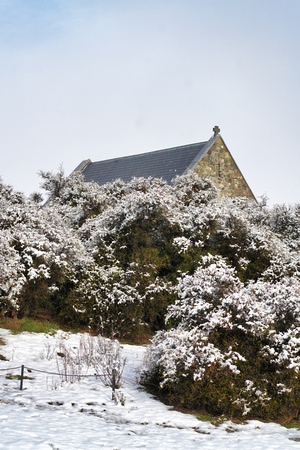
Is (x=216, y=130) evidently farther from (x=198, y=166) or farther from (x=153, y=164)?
(x=153, y=164)

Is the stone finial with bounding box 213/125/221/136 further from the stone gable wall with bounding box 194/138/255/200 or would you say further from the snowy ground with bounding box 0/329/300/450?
the snowy ground with bounding box 0/329/300/450

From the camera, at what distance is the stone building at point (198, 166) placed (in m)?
26.9

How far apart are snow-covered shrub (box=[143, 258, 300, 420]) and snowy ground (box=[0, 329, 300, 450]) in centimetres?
44

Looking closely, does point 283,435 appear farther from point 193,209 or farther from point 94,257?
point 193,209

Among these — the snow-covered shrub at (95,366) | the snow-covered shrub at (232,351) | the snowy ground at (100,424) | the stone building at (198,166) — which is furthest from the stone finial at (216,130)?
the snowy ground at (100,424)

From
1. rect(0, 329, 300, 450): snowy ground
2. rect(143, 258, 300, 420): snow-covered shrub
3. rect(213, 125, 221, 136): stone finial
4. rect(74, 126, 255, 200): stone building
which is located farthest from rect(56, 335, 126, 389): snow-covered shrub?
rect(213, 125, 221, 136): stone finial

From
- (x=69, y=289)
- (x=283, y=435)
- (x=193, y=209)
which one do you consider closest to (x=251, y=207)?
(x=193, y=209)

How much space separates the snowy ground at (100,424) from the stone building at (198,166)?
708 inches

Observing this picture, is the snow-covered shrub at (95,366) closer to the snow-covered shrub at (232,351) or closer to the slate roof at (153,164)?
the snow-covered shrub at (232,351)

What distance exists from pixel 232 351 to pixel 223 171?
19843 mm

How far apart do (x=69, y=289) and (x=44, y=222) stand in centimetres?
241

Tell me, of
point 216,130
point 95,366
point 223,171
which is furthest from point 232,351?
point 216,130

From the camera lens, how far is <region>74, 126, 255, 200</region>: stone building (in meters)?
26.9

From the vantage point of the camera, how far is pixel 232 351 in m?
8.84
